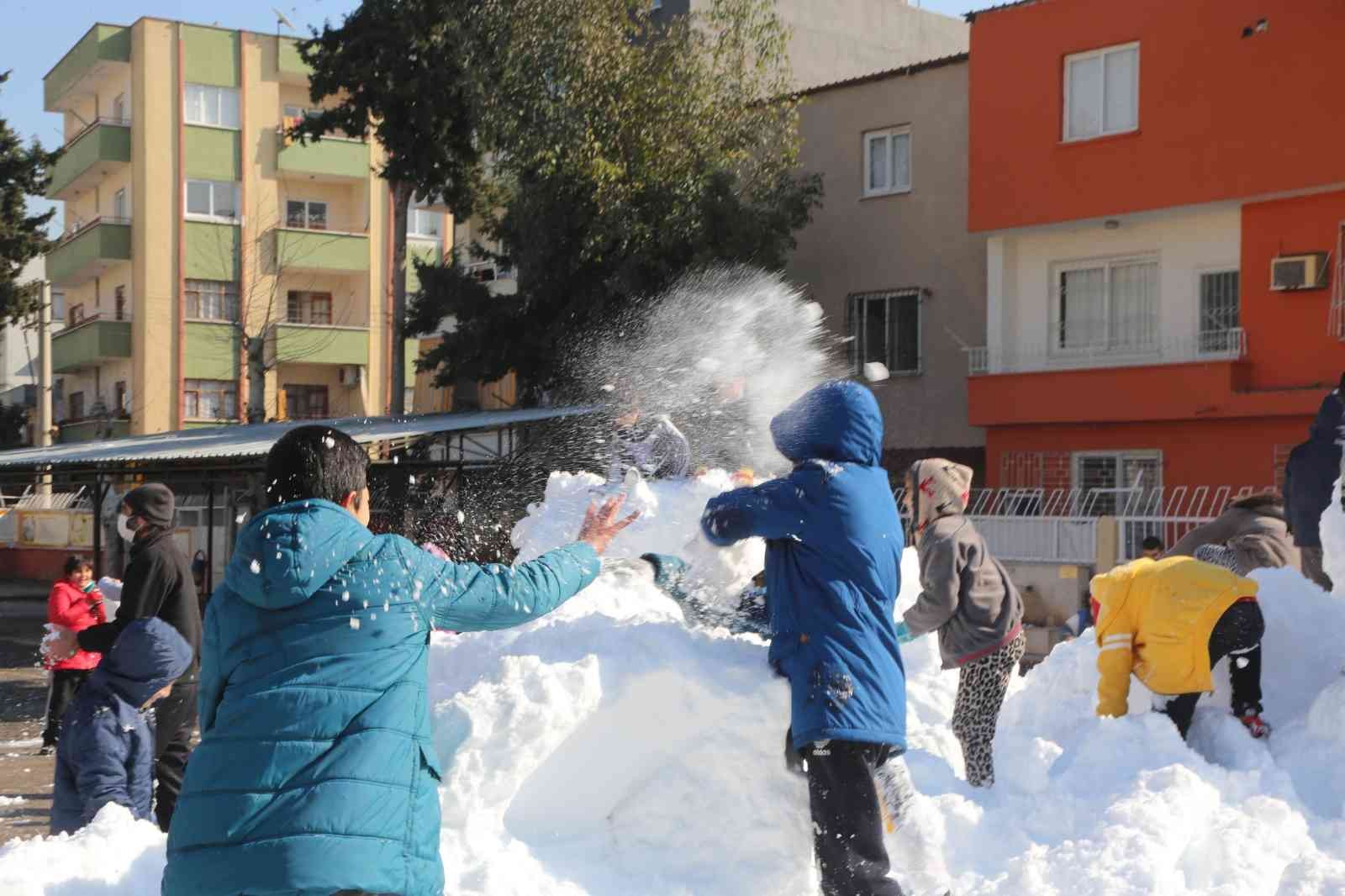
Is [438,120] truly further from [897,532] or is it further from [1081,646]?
[897,532]

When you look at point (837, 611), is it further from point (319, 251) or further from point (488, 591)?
point (319, 251)

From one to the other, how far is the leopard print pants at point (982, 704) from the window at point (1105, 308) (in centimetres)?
1356

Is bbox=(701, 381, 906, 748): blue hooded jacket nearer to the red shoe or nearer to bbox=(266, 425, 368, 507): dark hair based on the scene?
bbox=(266, 425, 368, 507): dark hair

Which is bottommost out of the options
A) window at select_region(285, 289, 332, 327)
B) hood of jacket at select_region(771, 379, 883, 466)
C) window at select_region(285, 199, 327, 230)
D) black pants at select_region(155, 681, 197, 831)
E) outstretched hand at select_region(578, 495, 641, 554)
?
black pants at select_region(155, 681, 197, 831)

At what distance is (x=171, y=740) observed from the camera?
20.2ft

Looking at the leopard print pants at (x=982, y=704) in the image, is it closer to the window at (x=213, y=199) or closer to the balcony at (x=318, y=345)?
the balcony at (x=318, y=345)

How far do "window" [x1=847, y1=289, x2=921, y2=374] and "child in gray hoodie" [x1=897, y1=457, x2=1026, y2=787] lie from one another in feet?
50.1

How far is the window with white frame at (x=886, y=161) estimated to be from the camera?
69.6 ft

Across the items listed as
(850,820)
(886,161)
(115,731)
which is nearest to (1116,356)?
(886,161)

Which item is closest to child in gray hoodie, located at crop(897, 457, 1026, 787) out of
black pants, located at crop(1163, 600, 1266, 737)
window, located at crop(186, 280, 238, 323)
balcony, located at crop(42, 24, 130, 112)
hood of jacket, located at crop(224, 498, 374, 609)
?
black pants, located at crop(1163, 600, 1266, 737)

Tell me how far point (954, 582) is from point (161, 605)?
3.28m

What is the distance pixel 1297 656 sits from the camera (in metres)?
6.55

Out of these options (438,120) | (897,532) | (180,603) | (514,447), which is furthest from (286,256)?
(897,532)

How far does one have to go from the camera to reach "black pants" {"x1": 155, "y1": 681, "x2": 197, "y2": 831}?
610 cm
